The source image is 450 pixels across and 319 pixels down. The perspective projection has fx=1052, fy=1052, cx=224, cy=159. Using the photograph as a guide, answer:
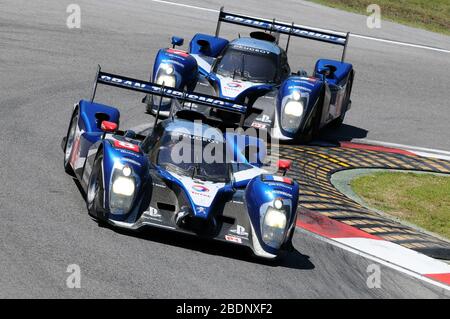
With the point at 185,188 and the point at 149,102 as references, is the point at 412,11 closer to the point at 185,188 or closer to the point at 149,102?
the point at 149,102

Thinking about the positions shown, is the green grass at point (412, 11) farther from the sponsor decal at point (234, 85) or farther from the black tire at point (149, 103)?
the black tire at point (149, 103)

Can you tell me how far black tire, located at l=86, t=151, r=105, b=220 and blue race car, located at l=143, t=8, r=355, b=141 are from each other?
18.9ft

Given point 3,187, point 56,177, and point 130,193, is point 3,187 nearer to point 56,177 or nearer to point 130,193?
Result: point 56,177

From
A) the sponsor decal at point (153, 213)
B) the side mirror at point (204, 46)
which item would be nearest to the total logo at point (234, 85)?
the side mirror at point (204, 46)

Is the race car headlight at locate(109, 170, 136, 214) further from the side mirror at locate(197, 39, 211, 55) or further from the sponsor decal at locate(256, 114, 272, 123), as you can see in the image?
the side mirror at locate(197, 39, 211, 55)

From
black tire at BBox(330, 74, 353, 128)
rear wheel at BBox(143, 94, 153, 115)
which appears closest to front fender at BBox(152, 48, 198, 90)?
rear wheel at BBox(143, 94, 153, 115)

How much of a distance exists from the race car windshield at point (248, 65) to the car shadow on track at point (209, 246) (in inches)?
274

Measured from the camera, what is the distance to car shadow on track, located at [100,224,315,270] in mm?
11133

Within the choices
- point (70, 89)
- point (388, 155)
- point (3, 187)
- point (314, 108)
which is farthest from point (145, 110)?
point (3, 187)

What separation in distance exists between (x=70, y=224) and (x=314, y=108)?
7.20m

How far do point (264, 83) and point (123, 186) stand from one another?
7370mm

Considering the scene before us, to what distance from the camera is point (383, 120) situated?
2072cm

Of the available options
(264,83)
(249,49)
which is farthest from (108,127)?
(249,49)

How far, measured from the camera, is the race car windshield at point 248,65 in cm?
1814
